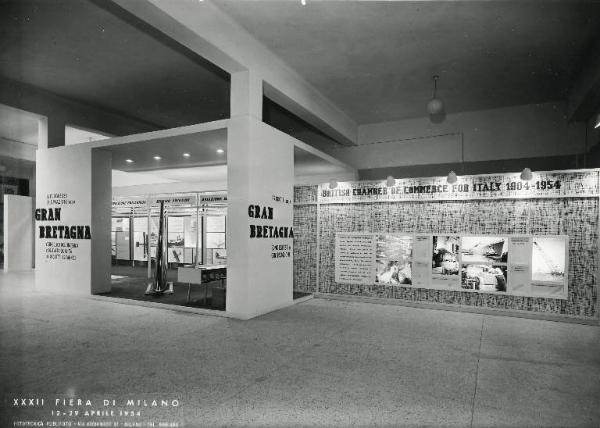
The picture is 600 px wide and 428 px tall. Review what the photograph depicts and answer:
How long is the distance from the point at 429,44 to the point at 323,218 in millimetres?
3326

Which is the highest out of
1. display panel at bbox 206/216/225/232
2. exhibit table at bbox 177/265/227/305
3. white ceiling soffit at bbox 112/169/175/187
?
white ceiling soffit at bbox 112/169/175/187

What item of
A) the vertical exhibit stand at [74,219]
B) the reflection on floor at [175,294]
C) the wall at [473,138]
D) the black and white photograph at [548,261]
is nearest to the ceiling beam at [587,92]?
the wall at [473,138]

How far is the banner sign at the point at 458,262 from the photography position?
5555 mm

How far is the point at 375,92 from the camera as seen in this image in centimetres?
740

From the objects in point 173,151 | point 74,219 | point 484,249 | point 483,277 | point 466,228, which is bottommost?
point 483,277

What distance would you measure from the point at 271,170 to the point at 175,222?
23.6 ft

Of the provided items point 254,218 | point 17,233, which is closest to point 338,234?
point 254,218

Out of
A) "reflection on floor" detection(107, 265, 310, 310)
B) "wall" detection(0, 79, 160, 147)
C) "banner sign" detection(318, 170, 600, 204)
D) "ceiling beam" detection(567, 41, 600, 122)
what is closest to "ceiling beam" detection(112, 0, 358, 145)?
"banner sign" detection(318, 170, 600, 204)

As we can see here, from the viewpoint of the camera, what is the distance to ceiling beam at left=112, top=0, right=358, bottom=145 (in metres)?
4.07

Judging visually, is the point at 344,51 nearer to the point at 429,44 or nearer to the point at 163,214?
the point at 429,44

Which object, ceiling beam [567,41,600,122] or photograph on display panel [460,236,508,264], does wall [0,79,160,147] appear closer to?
photograph on display panel [460,236,508,264]

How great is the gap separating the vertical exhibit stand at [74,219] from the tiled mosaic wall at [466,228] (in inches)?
140

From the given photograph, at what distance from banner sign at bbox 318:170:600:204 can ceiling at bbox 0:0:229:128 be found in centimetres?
306

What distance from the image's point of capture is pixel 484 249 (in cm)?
594
